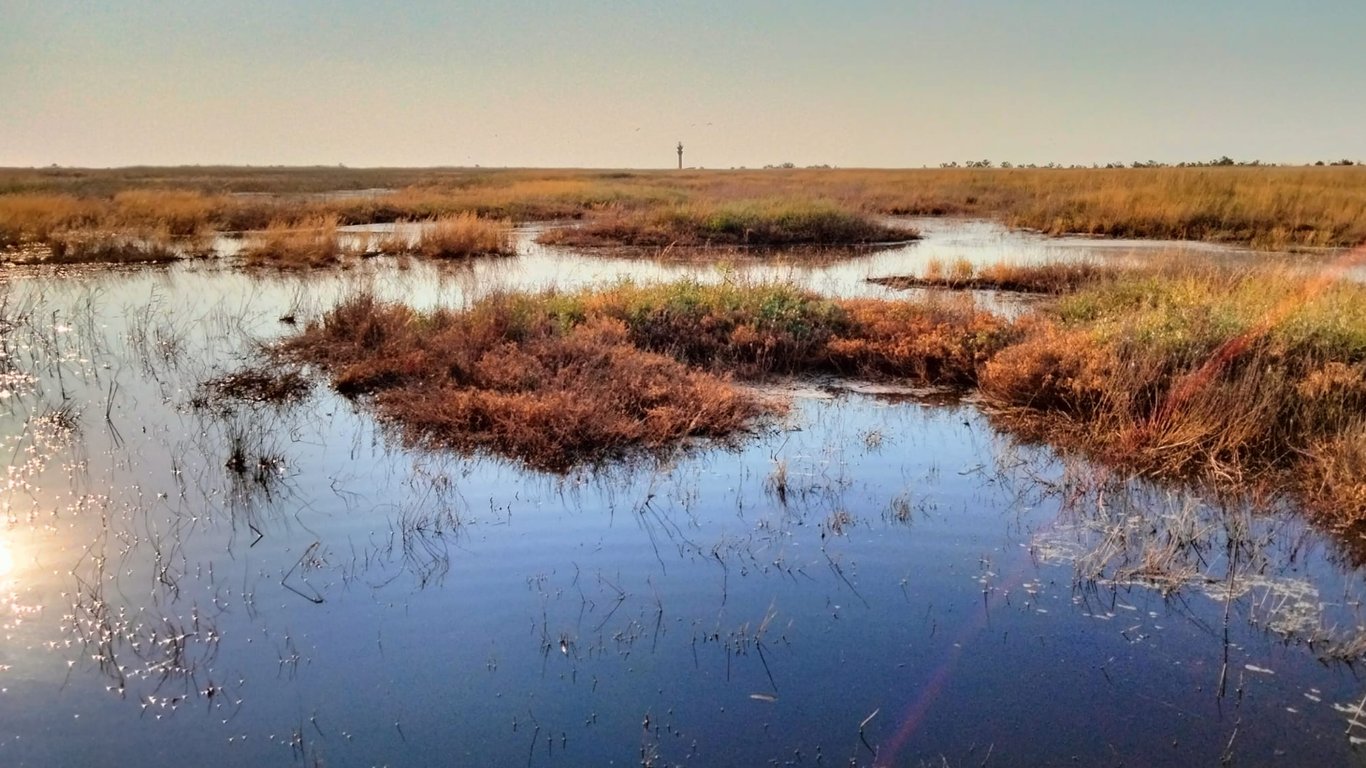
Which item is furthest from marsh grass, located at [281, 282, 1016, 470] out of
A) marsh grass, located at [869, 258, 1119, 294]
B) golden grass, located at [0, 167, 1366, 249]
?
golden grass, located at [0, 167, 1366, 249]

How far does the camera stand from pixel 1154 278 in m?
12.8

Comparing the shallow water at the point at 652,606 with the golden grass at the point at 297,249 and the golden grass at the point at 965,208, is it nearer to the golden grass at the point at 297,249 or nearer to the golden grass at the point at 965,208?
the golden grass at the point at 297,249

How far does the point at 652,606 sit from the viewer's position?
212 inches

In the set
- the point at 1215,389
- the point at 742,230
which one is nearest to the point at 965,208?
the point at 742,230

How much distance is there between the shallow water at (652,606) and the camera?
13.9ft

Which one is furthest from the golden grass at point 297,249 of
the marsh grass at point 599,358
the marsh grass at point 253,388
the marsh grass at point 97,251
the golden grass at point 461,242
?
the marsh grass at point 253,388

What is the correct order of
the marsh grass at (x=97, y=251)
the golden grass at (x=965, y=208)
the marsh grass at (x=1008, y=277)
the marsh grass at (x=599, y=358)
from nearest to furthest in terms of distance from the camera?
the marsh grass at (x=599, y=358)
the marsh grass at (x=1008, y=277)
the marsh grass at (x=97, y=251)
the golden grass at (x=965, y=208)

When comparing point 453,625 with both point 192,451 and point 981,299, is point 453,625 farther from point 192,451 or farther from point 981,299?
point 981,299

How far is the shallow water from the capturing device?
4.23 meters

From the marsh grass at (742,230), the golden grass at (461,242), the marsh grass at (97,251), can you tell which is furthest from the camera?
the marsh grass at (742,230)

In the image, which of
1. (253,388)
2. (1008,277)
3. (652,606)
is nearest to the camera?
(652,606)

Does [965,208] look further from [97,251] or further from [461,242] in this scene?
[97,251]

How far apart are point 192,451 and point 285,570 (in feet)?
9.19

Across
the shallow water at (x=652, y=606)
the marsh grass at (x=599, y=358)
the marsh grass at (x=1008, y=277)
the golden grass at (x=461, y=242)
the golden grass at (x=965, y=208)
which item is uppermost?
the golden grass at (x=965, y=208)
